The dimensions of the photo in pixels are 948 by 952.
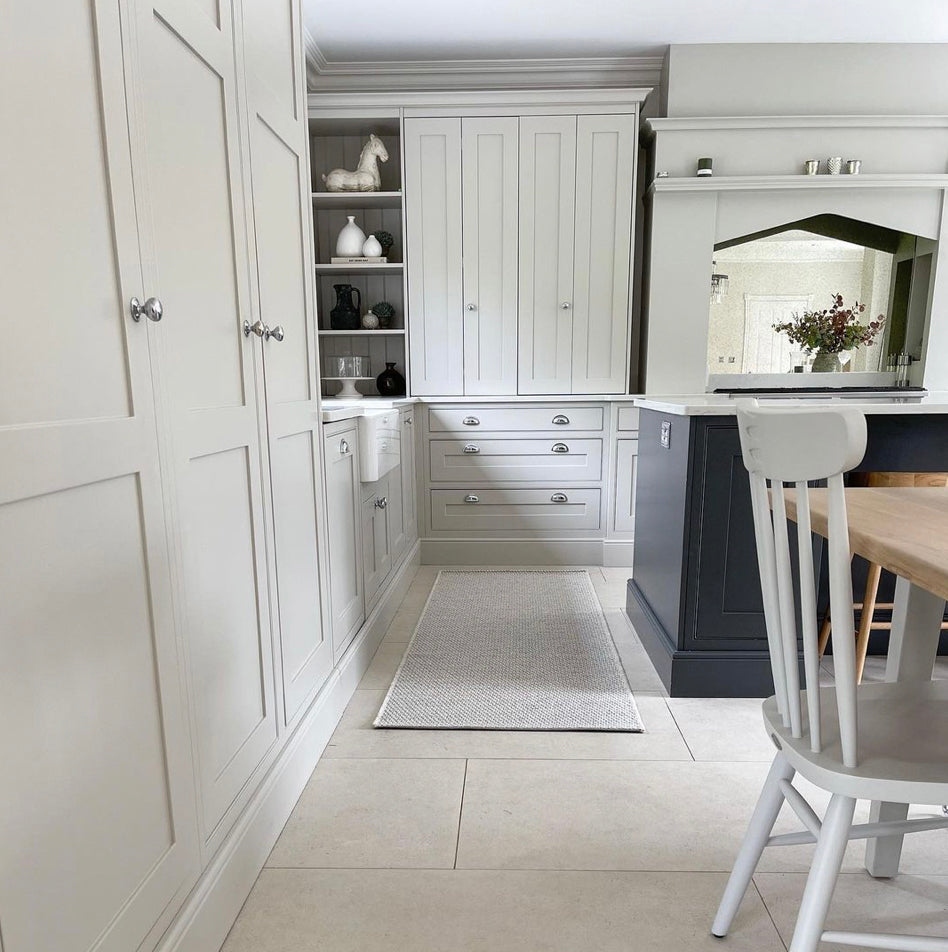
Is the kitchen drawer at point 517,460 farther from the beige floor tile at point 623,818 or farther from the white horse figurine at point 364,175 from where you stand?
the beige floor tile at point 623,818

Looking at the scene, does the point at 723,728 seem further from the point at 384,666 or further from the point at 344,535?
the point at 344,535

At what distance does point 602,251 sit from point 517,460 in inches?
49.7

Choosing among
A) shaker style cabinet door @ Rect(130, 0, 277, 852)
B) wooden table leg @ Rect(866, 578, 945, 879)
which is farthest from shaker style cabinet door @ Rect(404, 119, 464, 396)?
wooden table leg @ Rect(866, 578, 945, 879)

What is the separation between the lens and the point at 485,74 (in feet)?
12.3

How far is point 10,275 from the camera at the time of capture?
0.69 metres

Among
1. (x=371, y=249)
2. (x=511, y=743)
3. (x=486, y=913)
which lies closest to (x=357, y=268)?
(x=371, y=249)

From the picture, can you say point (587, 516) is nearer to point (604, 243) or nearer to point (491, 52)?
point (604, 243)

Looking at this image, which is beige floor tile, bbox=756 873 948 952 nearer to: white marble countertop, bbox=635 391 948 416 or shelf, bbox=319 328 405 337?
white marble countertop, bbox=635 391 948 416

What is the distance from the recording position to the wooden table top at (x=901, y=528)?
0.79 metres

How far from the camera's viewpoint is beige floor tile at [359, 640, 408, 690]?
7.29 feet

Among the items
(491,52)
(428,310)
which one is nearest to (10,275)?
(428,310)

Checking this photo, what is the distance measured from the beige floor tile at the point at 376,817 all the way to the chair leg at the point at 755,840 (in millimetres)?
551

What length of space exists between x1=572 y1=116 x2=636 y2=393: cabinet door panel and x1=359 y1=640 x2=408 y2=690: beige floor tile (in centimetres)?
186

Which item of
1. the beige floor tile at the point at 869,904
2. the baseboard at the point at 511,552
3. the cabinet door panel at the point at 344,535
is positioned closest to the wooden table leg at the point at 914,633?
the beige floor tile at the point at 869,904
